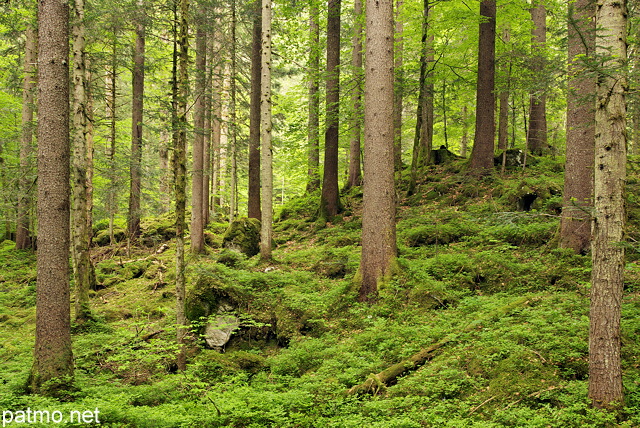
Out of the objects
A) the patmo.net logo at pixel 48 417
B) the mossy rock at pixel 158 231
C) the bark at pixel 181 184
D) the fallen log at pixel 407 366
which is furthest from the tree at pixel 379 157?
the mossy rock at pixel 158 231

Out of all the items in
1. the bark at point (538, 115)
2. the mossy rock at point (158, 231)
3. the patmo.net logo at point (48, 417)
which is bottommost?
the patmo.net logo at point (48, 417)

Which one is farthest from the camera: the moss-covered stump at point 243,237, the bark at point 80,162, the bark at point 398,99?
the moss-covered stump at point 243,237

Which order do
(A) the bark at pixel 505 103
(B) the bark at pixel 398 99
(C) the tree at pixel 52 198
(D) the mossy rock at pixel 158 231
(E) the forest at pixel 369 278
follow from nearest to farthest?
(E) the forest at pixel 369 278 → (C) the tree at pixel 52 198 → (B) the bark at pixel 398 99 → (A) the bark at pixel 505 103 → (D) the mossy rock at pixel 158 231

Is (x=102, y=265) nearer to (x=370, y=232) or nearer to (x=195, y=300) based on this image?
(x=195, y=300)

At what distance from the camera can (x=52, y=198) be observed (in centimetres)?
572

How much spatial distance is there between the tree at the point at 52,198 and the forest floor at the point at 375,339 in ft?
2.01

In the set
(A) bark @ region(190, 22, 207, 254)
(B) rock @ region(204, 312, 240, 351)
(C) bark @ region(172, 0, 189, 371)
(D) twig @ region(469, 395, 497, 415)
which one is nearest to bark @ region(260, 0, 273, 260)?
(B) rock @ region(204, 312, 240, 351)

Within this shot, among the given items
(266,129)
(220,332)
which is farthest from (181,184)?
(266,129)

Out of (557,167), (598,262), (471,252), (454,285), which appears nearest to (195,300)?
(454,285)

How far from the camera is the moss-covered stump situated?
1327cm

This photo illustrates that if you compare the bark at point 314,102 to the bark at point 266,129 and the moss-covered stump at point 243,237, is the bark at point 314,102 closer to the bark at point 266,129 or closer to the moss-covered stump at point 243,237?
the bark at point 266,129

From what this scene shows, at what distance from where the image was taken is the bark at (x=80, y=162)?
895 centimetres

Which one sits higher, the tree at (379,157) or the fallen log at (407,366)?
the tree at (379,157)

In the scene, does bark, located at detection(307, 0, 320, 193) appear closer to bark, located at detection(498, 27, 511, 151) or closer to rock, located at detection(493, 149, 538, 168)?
bark, located at detection(498, 27, 511, 151)
